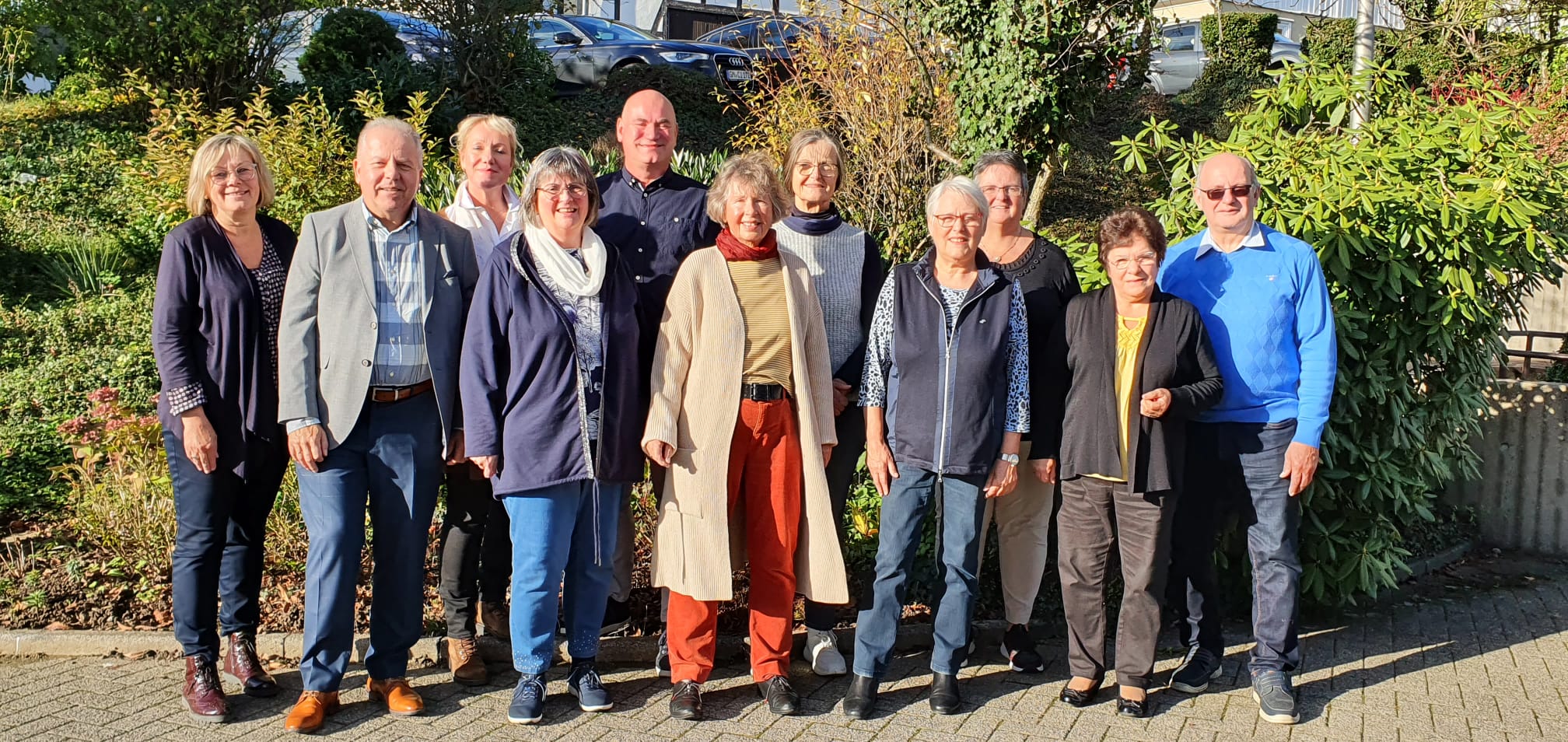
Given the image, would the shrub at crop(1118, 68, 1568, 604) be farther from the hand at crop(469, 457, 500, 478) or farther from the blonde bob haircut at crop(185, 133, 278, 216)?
the blonde bob haircut at crop(185, 133, 278, 216)

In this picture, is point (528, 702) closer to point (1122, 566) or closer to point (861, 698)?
point (861, 698)

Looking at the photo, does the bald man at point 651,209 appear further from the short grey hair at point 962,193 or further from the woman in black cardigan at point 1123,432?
the woman in black cardigan at point 1123,432

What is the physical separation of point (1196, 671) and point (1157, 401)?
3.83ft

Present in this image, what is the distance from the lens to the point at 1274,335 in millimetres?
4246

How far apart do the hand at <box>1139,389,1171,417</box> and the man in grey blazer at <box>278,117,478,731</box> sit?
236 centimetres

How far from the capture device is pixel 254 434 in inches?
159

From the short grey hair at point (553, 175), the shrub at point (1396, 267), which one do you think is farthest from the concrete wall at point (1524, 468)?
the short grey hair at point (553, 175)

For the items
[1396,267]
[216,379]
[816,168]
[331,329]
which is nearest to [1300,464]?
[1396,267]

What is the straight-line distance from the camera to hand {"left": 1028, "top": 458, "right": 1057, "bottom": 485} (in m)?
4.39

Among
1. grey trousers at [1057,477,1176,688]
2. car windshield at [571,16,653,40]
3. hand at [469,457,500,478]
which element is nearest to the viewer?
hand at [469,457,500,478]

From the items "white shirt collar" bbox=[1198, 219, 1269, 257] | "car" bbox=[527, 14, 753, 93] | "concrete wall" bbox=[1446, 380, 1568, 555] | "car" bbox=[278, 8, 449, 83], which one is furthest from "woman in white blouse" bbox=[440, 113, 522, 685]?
"car" bbox=[527, 14, 753, 93]

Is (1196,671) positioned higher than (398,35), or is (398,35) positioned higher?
(398,35)

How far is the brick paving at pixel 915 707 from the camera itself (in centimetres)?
407

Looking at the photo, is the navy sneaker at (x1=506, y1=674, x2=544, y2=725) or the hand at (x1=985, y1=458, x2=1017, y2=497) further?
the hand at (x1=985, y1=458, x2=1017, y2=497)
